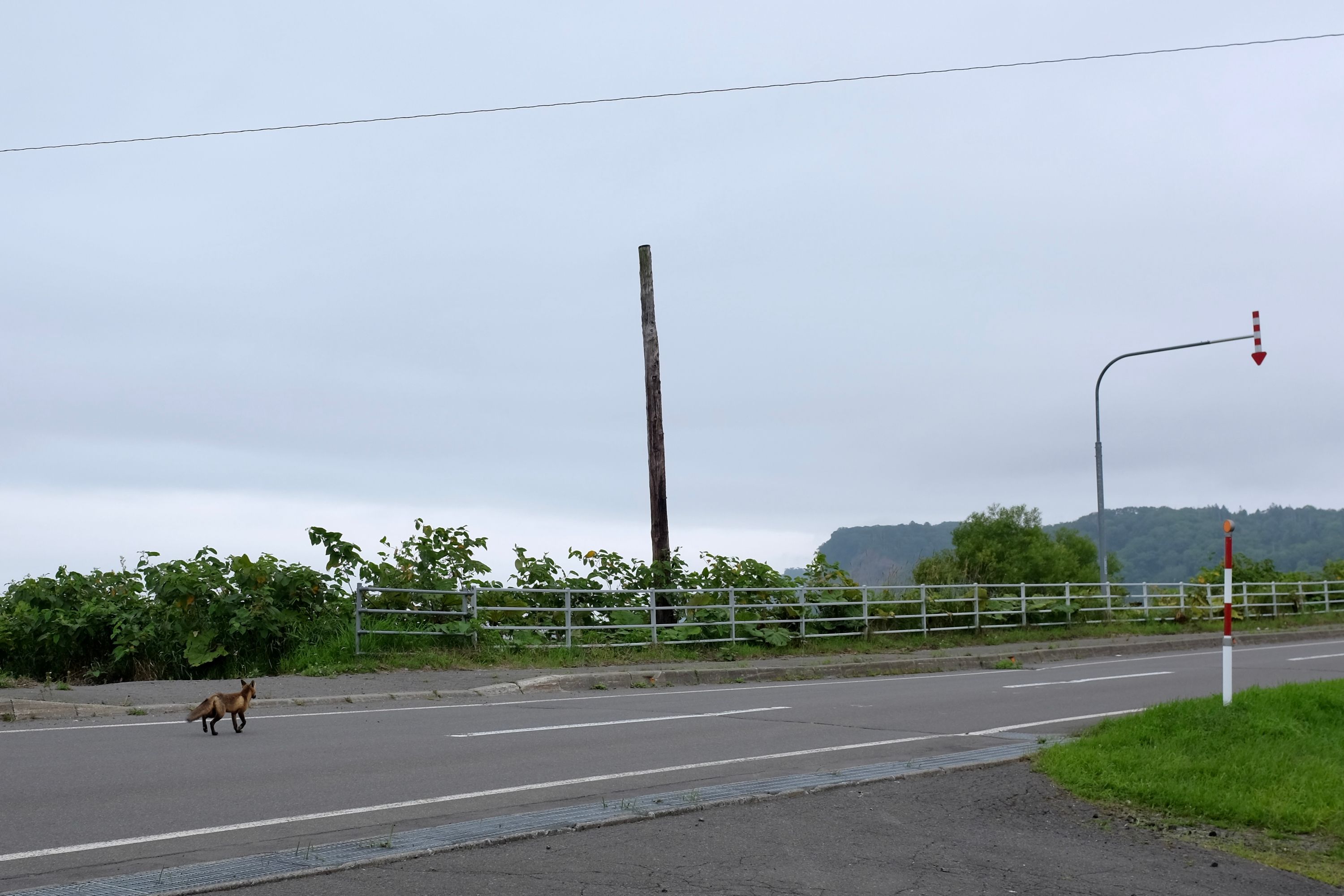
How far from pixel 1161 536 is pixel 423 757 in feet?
A: 403

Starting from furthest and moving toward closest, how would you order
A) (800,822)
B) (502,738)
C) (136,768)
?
(502,738) < (136,768) < (800,822)

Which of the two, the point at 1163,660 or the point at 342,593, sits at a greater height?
the point at 342,593

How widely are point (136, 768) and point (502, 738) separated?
3.13 metres

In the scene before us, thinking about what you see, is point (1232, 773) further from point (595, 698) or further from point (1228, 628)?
point (595, 698)

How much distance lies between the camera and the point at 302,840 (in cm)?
635

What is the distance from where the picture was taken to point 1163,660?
22.5 meters

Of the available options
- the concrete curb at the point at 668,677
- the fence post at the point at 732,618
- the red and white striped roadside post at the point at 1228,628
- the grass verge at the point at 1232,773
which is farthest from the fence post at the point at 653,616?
the red and white striped roadside post at the point at 1228,628

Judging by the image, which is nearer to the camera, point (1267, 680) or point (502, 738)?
point (502, 738)

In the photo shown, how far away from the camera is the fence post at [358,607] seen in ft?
58.3

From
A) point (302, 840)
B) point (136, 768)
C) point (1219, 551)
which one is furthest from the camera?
point (1219, 551)

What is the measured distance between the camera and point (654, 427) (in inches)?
862

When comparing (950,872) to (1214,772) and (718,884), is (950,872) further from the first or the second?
(1214,772)

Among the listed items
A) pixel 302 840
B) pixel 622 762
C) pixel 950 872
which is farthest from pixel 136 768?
pixel 950 872

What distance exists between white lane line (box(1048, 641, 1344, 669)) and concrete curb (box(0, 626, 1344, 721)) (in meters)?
0.67
